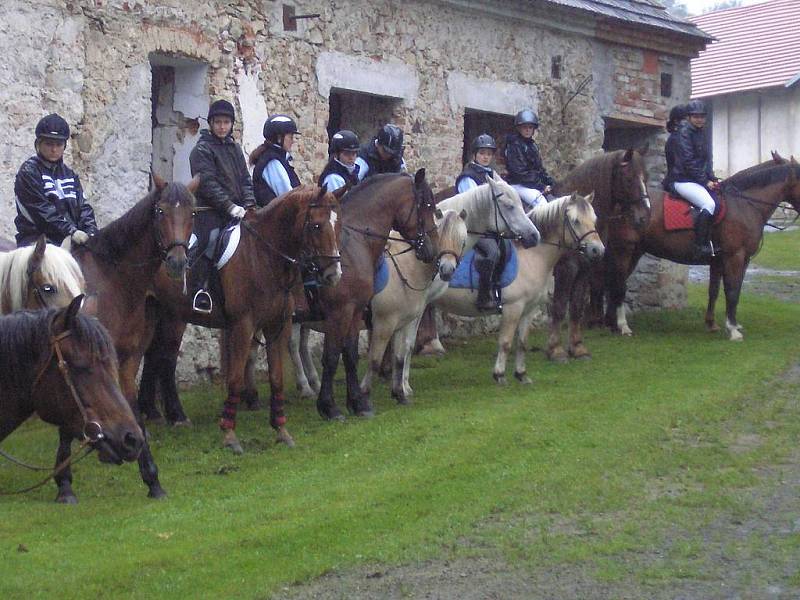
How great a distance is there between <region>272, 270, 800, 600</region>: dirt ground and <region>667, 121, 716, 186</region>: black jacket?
30.5 feet

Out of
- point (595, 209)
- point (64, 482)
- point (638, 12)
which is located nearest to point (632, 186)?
point (595, 209)

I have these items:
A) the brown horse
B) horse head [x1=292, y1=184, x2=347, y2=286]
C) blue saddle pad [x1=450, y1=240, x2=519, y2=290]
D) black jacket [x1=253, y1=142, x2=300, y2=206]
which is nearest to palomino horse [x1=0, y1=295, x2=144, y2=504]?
horse head [x1=292, y1=184, x2=347, y2=286]

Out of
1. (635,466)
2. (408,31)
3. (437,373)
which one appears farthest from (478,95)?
(635,466)

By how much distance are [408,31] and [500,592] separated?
1048 centimetres

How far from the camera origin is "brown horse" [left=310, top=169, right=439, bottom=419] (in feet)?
37.9

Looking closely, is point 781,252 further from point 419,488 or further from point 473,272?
point 419,488

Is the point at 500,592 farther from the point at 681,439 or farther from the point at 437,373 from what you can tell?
the point at 437,373

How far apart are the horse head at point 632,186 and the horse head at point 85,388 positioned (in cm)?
1042

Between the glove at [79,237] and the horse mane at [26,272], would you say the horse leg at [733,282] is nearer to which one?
the glove at [79,237]

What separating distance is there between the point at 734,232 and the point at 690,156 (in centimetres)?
112

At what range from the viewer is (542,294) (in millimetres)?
13461

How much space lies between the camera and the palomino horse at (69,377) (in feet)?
19.2

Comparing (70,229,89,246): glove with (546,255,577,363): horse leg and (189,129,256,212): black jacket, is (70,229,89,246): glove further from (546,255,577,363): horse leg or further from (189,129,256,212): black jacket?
(546,255,577,363): horse leg

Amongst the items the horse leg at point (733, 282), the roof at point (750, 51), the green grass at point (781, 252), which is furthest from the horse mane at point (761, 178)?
the roof at point (750, 51)
